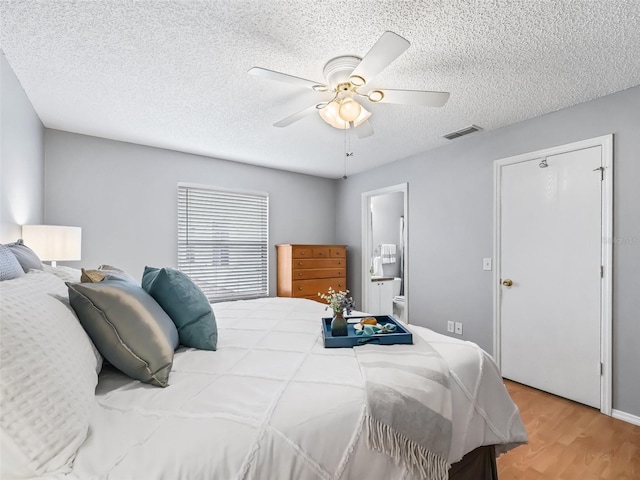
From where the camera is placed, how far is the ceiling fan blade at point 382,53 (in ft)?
4.59

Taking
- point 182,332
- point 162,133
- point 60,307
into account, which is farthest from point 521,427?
point 162,133

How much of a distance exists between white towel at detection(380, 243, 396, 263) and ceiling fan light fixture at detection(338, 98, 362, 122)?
394 centimetres

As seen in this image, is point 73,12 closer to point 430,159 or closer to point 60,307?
point 60,307

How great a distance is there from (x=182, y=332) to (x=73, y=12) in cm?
171

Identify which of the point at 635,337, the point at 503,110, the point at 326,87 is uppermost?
the point at 503,110

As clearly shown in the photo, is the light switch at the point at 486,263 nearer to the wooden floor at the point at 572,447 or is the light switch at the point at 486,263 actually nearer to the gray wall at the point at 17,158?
the wooden floor at the point at 572,447

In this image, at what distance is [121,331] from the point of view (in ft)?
3.66

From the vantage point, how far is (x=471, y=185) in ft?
11.0

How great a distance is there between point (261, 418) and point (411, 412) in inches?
21.6

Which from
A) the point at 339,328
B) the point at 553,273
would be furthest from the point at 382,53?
the point at 553,273

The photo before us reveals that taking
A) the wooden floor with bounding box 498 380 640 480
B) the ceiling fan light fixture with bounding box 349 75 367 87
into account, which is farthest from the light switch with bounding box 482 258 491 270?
the ceiling fan light fixture with bounding box 349 75 367 87

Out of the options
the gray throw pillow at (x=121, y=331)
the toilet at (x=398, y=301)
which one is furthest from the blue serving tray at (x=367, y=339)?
the toilet at (x=398, y=301)

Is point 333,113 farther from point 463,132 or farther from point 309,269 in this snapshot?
point 309,269

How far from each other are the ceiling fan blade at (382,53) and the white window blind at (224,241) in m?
2.93
